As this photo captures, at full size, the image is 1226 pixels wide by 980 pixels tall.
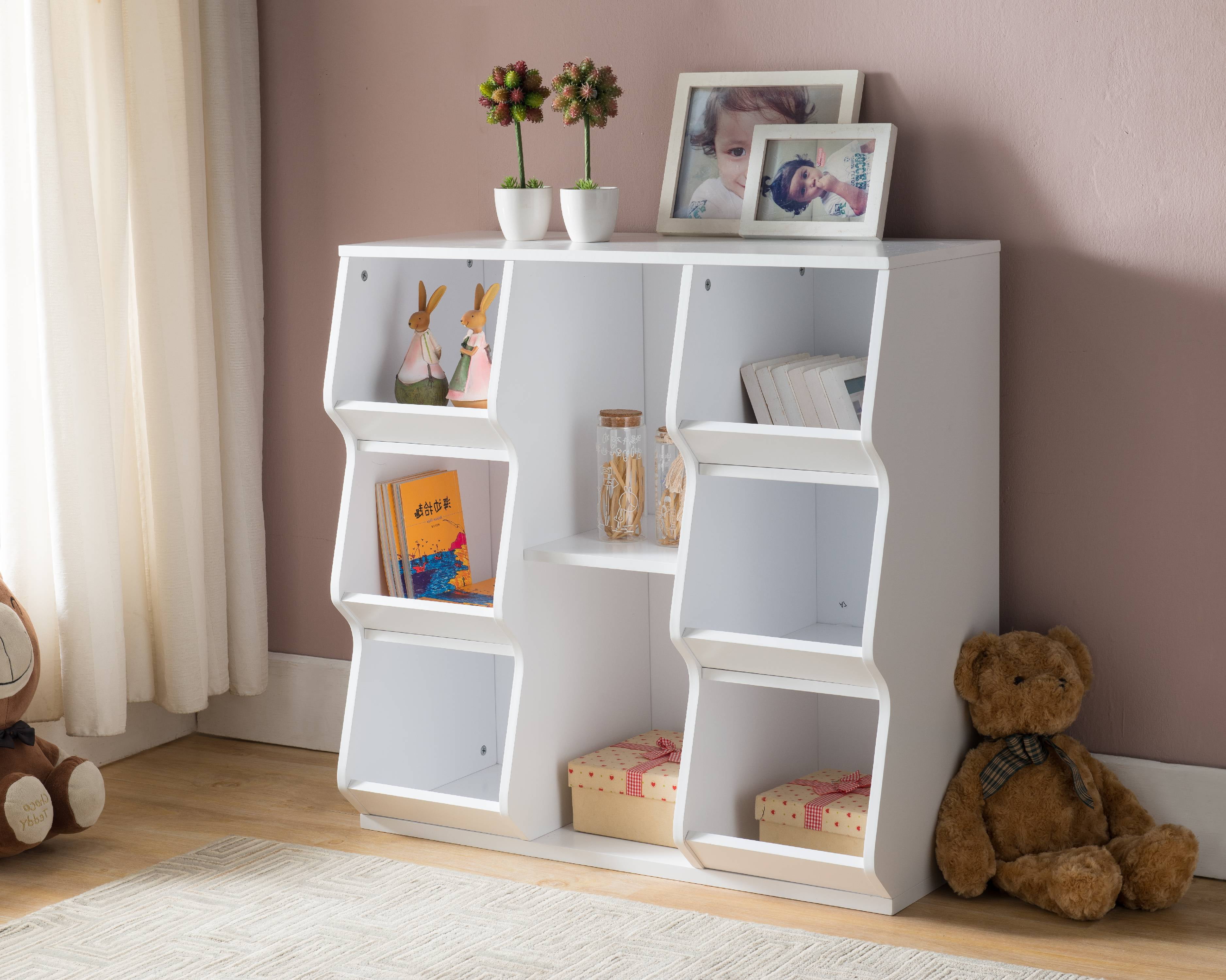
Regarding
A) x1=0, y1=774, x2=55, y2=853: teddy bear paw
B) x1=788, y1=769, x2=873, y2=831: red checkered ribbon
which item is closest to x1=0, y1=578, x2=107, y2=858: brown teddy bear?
x1=0, y1=774, x2=55, y2=853: teddy bear paw

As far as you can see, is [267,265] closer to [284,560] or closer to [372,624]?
[284,560]

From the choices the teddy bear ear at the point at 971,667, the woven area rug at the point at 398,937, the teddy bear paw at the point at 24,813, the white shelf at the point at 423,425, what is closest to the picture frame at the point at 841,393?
the teddy bear ear at the point at 971,667

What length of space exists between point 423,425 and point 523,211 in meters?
0.38

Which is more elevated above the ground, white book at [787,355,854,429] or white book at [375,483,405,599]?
white book at [787,355,854,429]

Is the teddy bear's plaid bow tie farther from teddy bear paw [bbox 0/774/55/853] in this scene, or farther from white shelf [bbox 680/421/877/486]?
teddy bear paw [bbox 0/774/55/853]

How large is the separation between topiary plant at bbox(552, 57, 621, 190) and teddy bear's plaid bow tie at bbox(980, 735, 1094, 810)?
3.49 feet

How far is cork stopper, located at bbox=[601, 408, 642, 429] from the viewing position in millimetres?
2438

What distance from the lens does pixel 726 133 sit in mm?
2523

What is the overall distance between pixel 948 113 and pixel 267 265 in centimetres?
137

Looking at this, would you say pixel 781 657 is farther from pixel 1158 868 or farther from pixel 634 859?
pixel 1158 868

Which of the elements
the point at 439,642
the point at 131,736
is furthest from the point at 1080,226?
the point at 131,736

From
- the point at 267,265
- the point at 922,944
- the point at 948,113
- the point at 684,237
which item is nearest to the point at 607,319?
the point at 684,237

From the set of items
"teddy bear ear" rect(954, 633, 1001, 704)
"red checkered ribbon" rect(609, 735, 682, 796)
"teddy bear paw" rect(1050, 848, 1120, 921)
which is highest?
"teddy bear ear" rect(954, 633, 1001, 704)

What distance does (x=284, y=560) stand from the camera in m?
3.09
